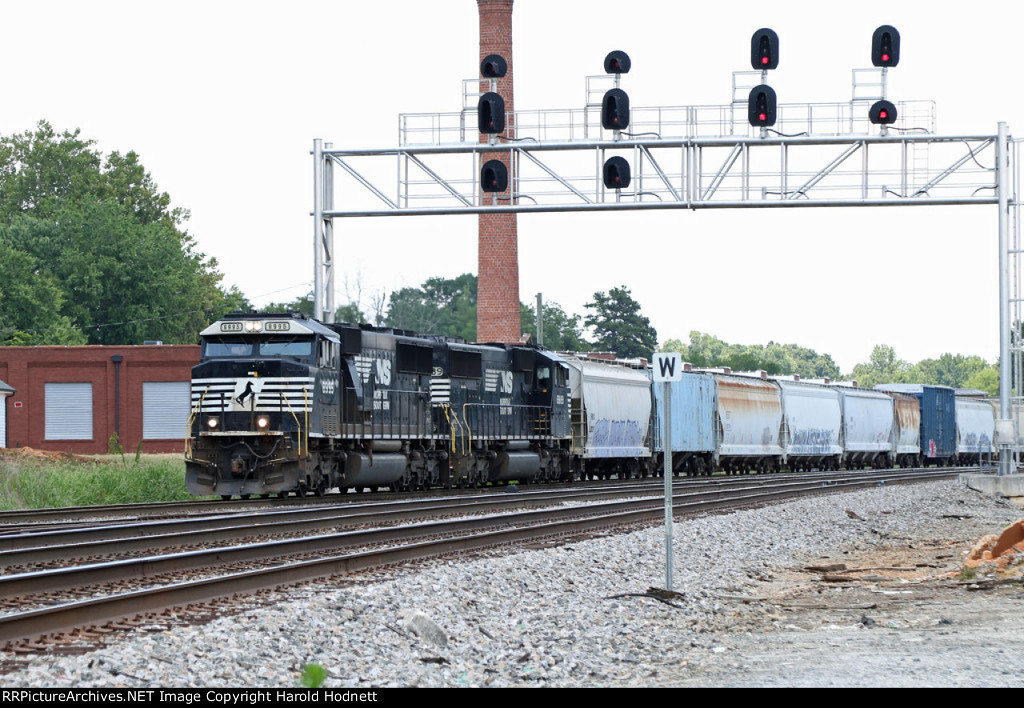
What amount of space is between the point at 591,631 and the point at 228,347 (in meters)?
14.1

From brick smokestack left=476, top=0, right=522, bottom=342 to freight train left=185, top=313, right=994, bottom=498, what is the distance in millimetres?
6316

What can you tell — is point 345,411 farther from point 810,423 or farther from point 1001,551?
point 810,423

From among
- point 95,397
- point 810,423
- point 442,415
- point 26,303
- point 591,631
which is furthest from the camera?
point 26,303

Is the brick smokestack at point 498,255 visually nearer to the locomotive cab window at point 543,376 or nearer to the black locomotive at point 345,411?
the locomotive cab window at point 543,376

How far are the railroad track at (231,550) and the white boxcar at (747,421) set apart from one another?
17.0 meters

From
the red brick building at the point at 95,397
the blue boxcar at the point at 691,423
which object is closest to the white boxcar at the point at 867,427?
the blue boxcar at the point at 691,423

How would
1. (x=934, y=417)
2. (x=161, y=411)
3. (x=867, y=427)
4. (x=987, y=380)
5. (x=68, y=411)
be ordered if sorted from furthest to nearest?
(x=987, y=380) < (x=934, y=417) < (x=867, y=427) < (x=68, y=411) < (x=161, y=411)

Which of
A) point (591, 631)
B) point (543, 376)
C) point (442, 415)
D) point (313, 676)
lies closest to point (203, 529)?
point (591, 631)

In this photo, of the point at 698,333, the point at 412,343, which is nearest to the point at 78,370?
the point at 412,343

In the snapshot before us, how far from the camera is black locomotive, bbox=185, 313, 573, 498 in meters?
22.6

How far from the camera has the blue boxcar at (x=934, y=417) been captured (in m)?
59.2

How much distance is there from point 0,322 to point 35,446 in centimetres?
2468

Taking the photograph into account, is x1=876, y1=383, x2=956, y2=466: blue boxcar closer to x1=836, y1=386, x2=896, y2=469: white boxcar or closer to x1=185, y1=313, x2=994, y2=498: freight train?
x1=836, y1=386, x2=896, y2=469: white boxcar

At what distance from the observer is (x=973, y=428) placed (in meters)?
65.8
